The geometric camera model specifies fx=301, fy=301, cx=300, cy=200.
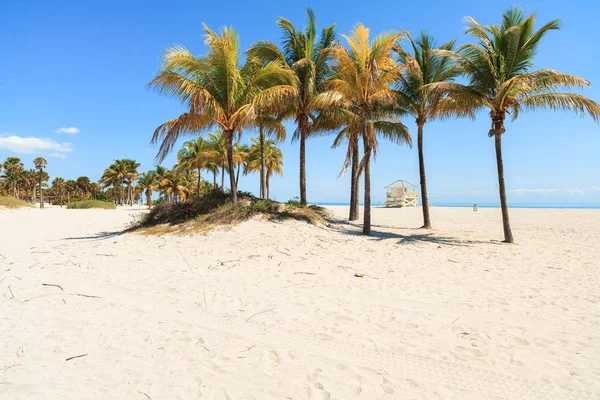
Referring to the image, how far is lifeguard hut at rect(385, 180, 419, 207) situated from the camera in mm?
44656

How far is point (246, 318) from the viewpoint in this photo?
439cm

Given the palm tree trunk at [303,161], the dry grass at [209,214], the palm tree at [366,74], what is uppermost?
the palm tree at [366,74]

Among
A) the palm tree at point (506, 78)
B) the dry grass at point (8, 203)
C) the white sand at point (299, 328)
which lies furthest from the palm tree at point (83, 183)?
the palm tree at point (506, 78)

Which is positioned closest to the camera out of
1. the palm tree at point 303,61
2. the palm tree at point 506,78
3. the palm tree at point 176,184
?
the palm tree at point 506,78

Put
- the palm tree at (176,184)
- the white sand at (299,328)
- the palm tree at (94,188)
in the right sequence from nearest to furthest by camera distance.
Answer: the white sand at (299,328) < the palm tree at (176,184) < the palm tree at (94,188)

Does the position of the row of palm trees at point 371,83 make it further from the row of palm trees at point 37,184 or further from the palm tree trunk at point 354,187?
the row of palm trees at point 37,184

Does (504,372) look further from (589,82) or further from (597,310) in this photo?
(589,82)

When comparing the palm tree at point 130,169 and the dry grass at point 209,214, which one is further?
the palm tree at point 130,169

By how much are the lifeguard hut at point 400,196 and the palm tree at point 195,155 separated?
Answer: 2708 centimetres

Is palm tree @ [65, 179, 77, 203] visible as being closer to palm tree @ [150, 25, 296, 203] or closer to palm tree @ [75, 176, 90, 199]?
palm tree @ [75, 176, 90, 199]

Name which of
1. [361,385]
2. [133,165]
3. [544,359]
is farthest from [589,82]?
[133,165]

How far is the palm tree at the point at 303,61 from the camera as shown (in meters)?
15.7

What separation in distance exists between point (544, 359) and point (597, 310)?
231cm

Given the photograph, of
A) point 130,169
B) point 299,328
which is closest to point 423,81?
point 299,328
